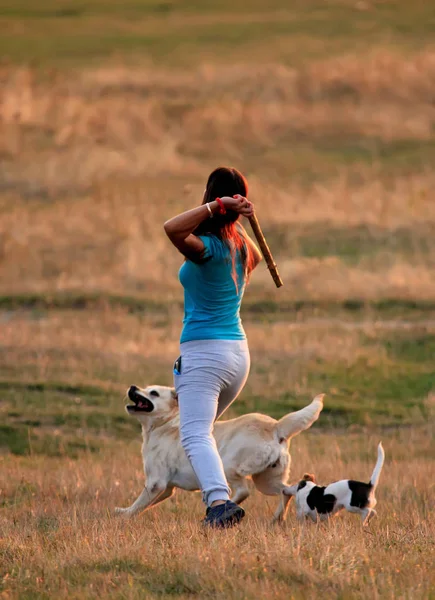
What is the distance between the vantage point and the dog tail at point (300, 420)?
751cm

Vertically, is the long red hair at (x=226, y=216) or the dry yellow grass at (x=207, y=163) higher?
the dry yellow grass at (x=207, y=163)

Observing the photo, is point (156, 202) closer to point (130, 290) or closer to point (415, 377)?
point (130, 290)

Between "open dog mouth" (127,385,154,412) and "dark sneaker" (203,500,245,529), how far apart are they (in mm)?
1980

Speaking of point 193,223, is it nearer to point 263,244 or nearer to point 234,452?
point 263,244

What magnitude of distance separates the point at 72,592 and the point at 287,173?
30287mm

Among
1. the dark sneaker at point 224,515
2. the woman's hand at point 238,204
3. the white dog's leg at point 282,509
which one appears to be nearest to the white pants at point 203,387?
the dark sneaker at point 224,515

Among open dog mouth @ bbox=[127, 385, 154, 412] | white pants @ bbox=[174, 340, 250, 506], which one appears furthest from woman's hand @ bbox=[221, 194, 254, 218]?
open dog mouth @ bbox=[127, 385, 154, 412]

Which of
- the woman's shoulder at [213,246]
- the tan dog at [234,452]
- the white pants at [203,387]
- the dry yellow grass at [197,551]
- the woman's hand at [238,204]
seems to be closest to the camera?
the dry yellow grass at [197,551]

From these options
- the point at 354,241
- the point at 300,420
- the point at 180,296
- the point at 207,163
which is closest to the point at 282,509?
the point at 300,420

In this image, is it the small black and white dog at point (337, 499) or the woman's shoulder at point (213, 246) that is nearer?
the woman's shoulder at point (213, 246)

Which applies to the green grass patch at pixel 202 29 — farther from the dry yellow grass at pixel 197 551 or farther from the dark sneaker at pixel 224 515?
the dark sneaker at pixel 224 515

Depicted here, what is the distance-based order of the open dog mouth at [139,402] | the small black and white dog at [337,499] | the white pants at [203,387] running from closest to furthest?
the white pants at [203,387] → the small black and white dog at [337,499] → the open dog mouth at [139,402]

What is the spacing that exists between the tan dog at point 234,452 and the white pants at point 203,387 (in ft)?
2.93

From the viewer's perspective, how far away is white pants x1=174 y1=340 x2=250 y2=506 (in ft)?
22.1
